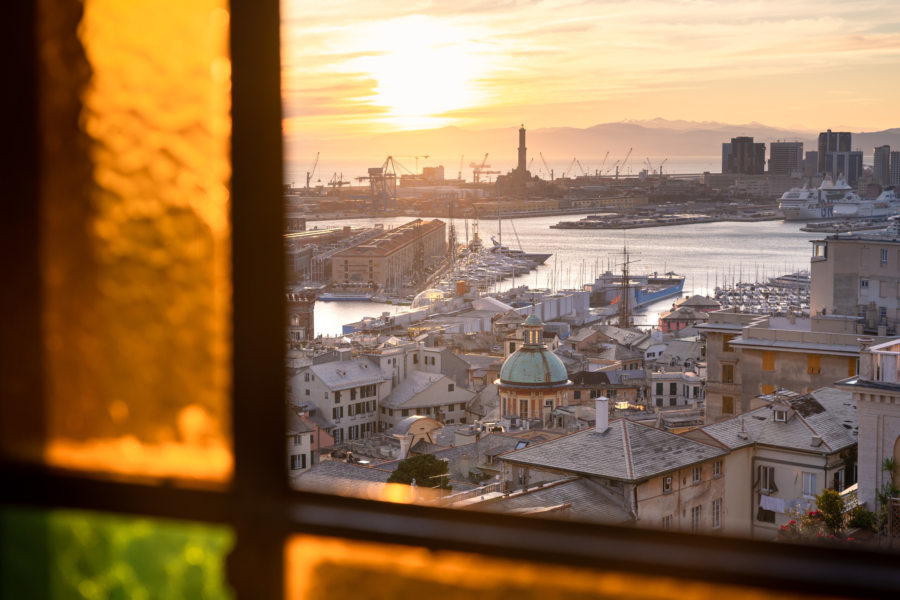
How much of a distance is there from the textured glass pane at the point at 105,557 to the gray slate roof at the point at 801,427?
15.7 ft

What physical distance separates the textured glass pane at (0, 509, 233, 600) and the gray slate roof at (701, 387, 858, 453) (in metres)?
4.78

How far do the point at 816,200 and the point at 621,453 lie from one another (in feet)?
18.1

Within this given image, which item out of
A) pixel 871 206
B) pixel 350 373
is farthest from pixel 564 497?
pixel 871 206

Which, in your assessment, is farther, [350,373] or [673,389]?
[673,389]

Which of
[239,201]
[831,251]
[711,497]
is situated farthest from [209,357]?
[831,251]

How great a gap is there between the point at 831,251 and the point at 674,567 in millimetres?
9656

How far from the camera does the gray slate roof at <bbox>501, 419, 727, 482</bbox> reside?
445cm

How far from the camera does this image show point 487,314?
561 inches

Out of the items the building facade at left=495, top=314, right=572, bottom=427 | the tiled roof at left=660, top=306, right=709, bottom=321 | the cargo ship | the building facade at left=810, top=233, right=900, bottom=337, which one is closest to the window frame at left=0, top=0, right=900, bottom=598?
the building facade at left=810, top=233, right=900, bottom=337

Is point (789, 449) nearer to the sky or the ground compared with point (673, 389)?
nearer to the sky

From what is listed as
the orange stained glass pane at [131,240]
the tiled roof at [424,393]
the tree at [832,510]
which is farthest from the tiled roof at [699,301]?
the orange stained glass pane at [131,240]

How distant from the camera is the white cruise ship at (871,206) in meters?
8.37

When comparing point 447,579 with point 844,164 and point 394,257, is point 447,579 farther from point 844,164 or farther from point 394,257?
point 394,257

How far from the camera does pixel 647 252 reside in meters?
18.1
